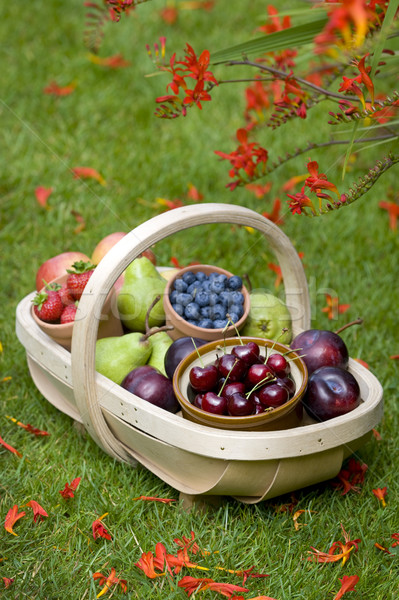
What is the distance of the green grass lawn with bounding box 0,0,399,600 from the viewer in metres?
1.61

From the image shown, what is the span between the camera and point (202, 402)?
1.61m

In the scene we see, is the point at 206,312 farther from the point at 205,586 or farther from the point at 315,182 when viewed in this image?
the point at 205,586

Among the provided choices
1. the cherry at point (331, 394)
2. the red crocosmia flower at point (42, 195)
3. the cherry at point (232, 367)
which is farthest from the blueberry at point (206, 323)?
the red crocosmia flower at point (42, 195)

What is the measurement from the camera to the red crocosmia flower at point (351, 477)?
1.81 metres

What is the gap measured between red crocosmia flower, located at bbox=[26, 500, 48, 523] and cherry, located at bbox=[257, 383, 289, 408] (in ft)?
2.06

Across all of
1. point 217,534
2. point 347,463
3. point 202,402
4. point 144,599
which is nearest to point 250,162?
point 202,402

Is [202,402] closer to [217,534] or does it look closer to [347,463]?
[217,534]

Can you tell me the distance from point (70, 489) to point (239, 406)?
54 cm

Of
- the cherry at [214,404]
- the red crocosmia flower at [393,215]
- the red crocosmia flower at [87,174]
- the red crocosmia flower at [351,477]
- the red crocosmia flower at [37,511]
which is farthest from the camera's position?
the red crocosmia flower at [87,174]

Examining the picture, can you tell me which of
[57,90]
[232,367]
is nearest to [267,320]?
[232,367]

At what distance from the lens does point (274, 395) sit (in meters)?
1.58

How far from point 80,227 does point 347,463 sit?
1.51 m

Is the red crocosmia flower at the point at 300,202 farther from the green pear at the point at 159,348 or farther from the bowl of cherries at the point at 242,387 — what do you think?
the green pear at the point at 159,348

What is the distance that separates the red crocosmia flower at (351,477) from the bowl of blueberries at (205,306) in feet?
1.59
